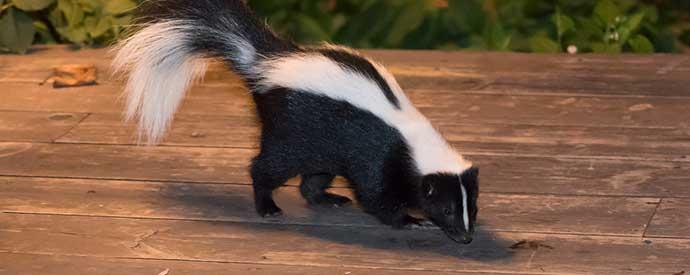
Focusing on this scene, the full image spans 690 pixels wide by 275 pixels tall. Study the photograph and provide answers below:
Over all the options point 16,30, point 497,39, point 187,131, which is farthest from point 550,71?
point 16,30

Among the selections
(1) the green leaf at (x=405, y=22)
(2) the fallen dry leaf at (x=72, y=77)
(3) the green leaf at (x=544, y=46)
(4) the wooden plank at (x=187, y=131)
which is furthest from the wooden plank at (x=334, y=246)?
(1) the green leaf at (x=405, y=22)

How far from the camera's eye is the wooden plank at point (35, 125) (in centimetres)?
418

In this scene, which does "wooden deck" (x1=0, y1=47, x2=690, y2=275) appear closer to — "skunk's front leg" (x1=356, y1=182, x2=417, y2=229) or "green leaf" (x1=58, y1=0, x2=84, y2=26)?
"skunk's front leg" (x1=356, y1=182, x2=417, y2=229)

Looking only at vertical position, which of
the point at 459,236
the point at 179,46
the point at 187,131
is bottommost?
the point at 187,131

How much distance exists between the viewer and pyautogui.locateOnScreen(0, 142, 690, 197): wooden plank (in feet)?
12.0

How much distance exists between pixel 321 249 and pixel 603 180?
923mm

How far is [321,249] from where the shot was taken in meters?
3.28

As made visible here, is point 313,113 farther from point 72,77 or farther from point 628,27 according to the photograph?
point 628,27

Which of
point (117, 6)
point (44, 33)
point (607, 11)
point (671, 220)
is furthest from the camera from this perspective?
point (44, 33)

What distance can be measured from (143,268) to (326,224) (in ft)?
1.77

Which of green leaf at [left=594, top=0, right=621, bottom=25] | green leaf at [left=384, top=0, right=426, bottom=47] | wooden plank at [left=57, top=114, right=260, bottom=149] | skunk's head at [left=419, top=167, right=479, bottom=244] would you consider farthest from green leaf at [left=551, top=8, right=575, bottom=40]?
skunk's head at [left=419, top=167, right=479, bottom=244]

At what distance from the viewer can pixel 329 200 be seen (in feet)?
11.7

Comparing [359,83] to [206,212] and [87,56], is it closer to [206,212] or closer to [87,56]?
[206,212]

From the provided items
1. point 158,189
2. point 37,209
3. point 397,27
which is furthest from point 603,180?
point 397,27
